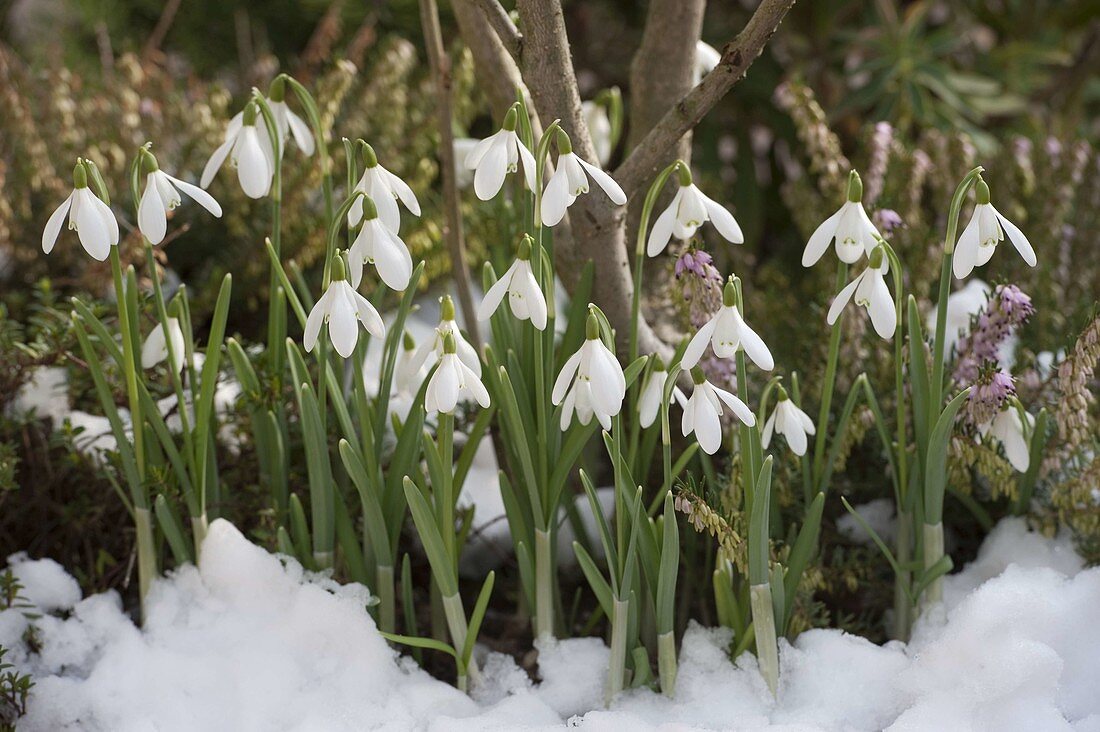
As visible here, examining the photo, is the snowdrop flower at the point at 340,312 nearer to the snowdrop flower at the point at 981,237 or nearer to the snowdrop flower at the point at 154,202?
the snowdrop flower at the point at 154,202

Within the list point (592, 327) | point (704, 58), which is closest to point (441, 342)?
point (592, 327)

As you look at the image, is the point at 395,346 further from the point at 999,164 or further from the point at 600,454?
the point at 999,164

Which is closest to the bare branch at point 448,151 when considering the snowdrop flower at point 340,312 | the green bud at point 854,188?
the snowdrop flower at point 340,312

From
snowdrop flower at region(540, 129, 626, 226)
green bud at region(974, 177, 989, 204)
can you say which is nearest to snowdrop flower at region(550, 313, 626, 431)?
snowdrop flower at region(540, 129, 626, 226)

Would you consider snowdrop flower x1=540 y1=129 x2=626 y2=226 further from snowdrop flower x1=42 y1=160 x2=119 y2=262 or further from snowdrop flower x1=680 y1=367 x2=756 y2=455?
snowdrop flower x1=42 y1=160 x2=119 y2=262

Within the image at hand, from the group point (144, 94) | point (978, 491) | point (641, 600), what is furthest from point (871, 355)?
point (144, 94)
